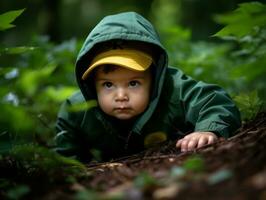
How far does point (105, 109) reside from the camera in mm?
4035

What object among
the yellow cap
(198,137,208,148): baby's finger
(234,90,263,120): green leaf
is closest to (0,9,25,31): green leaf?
the yellow cap

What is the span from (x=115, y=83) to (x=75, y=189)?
1.81 meters

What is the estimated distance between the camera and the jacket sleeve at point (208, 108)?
11.8 feet

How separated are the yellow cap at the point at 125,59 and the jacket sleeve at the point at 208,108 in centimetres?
38

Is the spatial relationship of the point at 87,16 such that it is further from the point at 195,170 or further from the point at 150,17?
the point at 195,170

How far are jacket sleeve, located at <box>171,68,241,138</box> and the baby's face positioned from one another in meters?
0.33

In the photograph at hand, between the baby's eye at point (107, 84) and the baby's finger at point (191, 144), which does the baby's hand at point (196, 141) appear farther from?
the baby's eye at point (107, 84)

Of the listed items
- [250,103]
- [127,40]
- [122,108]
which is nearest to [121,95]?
[122,108]

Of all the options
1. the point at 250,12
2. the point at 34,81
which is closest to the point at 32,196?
the point at 34,81

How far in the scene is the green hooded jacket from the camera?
154 inches

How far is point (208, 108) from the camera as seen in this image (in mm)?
3832

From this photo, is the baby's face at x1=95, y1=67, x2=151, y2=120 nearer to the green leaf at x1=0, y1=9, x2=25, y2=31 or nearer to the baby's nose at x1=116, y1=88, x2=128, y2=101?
the baby's nose at x1=116, y1=88, x2=128, y2=101

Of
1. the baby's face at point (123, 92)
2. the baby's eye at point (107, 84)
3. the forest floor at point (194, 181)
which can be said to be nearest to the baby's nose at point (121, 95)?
the baby's face at point (123, 92)

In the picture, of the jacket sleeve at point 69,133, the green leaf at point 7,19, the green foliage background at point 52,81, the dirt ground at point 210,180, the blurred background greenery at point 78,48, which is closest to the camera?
the dirt ground at point 210,180
